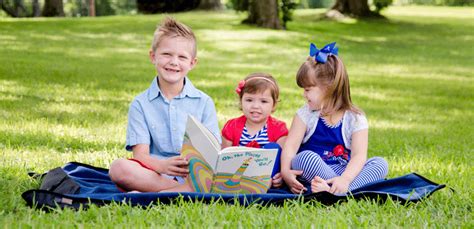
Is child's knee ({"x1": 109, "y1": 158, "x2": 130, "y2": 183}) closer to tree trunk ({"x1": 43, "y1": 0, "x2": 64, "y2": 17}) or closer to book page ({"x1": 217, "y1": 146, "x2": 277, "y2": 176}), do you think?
book page ({"x1": 217, "y1": 146, "x2": 277, "y2": 176})

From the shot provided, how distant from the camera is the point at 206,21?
21391 millimetres

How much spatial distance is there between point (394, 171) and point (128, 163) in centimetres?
196

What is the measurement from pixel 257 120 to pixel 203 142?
99 centimetres

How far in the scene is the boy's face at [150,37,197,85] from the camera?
14.5 feet

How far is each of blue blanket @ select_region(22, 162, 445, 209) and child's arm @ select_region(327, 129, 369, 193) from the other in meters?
0.09

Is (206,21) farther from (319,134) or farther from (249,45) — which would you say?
(319,134)

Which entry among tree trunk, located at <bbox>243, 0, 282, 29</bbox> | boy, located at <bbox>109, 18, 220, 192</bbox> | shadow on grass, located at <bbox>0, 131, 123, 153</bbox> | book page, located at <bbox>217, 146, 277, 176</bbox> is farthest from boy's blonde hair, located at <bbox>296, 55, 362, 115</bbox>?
tree trunk, located at <bbox>243, 0, 282, 29</bbox>

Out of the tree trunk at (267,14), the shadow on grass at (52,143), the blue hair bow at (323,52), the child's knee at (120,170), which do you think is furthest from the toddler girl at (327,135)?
the tree trunk at (267,14)

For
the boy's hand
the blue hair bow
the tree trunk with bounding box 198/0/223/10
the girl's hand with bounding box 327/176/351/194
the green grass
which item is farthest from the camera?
the tree trunk with bounding box 198/0/223/10

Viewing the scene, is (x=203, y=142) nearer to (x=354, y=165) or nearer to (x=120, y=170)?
(x=120, y=170)

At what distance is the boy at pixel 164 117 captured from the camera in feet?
13.9

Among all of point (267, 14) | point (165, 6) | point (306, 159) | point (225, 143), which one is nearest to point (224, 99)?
point (225, 143)

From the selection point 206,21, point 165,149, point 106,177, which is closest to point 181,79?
point 165,149

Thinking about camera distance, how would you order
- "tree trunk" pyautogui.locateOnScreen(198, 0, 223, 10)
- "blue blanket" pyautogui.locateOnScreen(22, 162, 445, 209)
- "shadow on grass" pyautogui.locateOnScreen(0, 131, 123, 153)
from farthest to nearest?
"tree trunk" pyautogui.locateOnScreen(198, 0, 223, 10) → "shadow on grass" pyautogui.locateOnScreen(0, 131, 123, 153) → "blue blanket" pyautogui.locateOnScreen(22, 162, 445, 209)
